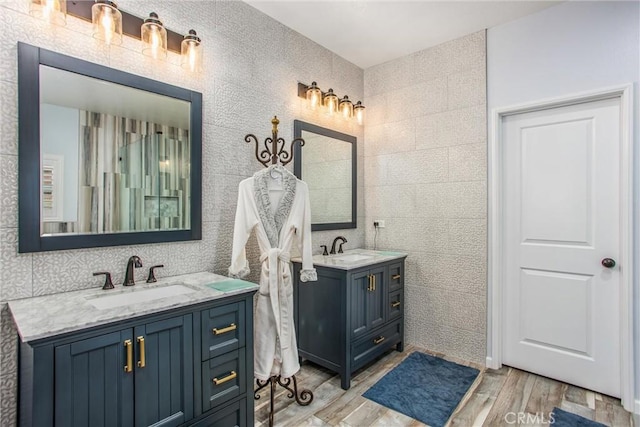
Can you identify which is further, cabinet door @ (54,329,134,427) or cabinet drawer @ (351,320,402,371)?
cabinet drawer @ (351,320,402,371)

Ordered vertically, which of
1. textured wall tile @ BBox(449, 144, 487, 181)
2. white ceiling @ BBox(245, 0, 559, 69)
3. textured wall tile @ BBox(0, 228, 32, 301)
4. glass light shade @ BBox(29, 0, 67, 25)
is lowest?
textured wall tile @ BBox(0, 228, 32, 301)

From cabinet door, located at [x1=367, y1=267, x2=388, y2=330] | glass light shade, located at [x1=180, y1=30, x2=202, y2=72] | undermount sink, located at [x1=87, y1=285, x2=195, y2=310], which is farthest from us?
cabinet door, located at [x1=367, y1=267, x2=388, y2=330]

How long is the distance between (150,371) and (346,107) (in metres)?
2.58

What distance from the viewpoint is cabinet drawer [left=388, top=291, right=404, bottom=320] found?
9.56 ft

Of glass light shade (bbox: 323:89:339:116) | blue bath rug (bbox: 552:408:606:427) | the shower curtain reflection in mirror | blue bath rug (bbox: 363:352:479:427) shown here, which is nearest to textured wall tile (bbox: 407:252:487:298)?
blue bath rug (bbox: 363:352:479:427)

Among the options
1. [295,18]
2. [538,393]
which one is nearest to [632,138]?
[538,393]

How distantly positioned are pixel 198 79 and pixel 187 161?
0.55 metres

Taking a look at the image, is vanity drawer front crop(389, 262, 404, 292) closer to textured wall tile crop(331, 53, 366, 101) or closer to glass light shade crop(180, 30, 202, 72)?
textured wall tile crop(331, 53, 366, 101)

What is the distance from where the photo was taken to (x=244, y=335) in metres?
1.74

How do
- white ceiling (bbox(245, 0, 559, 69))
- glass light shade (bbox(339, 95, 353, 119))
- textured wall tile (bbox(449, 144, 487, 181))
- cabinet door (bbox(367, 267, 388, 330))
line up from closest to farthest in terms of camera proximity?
white ceiling (bbox(245, 0, 559, 69)) < cabinet door (bbox(367, 267, 388, 330)) < textured wall tile (bbox(449, 144, 487, 181)) < glass light shade (bbox(339, 95, 353, 119))

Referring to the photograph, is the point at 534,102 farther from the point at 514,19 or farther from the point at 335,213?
the point at 335,213

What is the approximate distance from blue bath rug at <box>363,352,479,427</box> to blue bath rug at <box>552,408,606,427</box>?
1.75 ft

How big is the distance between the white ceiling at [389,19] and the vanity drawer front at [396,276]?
1.98 m

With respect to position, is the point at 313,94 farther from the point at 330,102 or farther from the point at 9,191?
the point at 9,191
